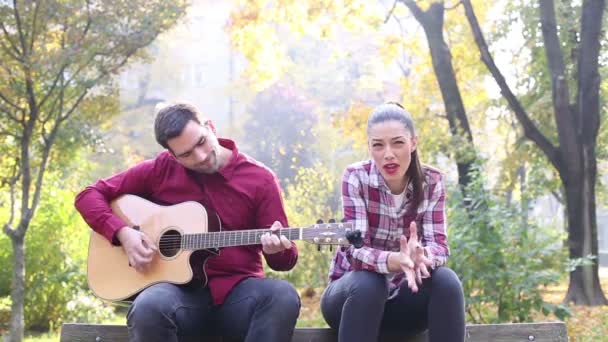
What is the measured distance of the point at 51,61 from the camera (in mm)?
5793

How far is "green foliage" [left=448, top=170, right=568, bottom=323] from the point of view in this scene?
200 inches

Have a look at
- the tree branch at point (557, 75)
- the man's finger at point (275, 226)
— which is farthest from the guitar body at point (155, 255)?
the tree branch at point (557, 75)

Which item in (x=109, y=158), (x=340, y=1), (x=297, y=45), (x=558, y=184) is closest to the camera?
(x=340, y=1)

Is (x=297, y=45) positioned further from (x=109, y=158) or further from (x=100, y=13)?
(x=100, y=13)

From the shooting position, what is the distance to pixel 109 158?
20797mm

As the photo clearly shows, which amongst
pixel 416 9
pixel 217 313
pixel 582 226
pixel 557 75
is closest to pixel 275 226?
pixel 217 313

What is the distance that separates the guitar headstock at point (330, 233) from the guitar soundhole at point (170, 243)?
61 cm

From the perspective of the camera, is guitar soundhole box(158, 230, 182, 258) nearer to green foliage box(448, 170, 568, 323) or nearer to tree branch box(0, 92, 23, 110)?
green foliage box(448, 170, 568, 323)

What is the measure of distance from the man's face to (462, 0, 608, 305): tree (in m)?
6.09

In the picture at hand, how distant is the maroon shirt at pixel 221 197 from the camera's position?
295 centimetres

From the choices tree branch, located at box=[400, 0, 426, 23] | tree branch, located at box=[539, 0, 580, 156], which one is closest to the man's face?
tree branch, located at box=[539, 0, 580, 156]

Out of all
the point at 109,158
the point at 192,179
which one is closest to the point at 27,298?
the point at 192,179

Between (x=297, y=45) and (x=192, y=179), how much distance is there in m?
24.7

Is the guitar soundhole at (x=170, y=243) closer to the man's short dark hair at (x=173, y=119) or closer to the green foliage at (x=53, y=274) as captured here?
the man's short dark hair at (x=173, y=119)
